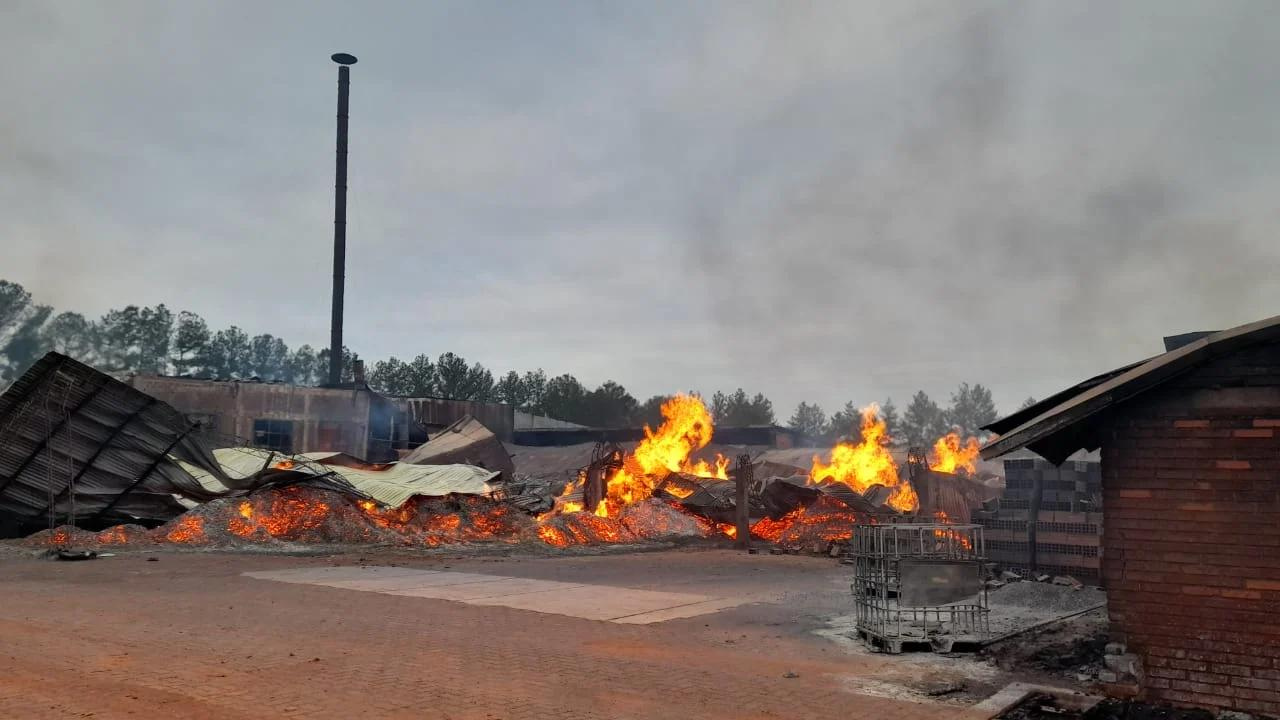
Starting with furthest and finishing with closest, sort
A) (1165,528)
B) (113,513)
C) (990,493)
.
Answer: (990,493)
(113,513)
(1165,528)

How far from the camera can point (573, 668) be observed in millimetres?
8180

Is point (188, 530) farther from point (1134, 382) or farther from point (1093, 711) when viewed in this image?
point (1134, 382)

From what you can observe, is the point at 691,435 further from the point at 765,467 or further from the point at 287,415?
the point at 287,415

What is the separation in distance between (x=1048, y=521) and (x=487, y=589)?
960 cm

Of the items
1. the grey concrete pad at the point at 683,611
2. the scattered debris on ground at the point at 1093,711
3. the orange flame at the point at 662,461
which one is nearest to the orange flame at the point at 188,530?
the orange flame at the point at 662,461

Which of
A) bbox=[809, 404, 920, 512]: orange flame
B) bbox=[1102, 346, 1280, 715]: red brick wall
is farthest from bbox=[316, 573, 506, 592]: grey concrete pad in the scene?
bbox=[809, 404, 920, 512]: orange flame

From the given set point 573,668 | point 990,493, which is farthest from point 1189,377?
point 990,493

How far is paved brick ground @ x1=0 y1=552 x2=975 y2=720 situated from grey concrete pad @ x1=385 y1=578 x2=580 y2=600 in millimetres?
715

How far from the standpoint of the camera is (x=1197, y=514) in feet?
23.6

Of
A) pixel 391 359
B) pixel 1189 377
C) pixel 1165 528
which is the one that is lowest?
pixel 1165 528

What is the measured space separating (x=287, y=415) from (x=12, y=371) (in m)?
50.5

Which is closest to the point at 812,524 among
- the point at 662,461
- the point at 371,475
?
the point at 662,461

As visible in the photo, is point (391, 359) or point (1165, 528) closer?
point (1165, 528)

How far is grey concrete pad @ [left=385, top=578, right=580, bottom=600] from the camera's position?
13656 millimetres
